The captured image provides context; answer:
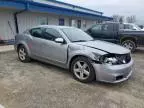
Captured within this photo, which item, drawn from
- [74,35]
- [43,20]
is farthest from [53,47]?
[43,20]

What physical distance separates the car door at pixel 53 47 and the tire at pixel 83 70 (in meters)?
0.42

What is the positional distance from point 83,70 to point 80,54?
0.44 meters

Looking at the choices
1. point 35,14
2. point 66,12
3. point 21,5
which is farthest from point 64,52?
point 66,12

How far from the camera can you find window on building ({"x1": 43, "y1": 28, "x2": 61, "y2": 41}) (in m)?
5.40

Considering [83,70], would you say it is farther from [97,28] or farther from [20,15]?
[20,15]

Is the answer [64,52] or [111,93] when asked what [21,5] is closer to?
[64,52]

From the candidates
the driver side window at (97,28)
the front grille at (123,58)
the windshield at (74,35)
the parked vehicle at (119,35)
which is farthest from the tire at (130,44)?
the front grille at (123,58)

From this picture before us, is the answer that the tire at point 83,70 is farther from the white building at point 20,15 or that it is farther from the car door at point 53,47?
the white building at point 20,15

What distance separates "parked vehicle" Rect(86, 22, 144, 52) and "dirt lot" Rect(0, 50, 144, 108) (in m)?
4.41

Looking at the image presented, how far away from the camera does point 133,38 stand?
9.66m

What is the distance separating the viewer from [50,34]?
221 inches

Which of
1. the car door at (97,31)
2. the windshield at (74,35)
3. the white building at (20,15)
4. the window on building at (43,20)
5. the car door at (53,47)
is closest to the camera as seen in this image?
the car door at (53,47)

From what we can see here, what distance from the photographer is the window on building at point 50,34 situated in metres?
5.40

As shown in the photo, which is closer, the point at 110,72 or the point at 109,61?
the point at 110,72
